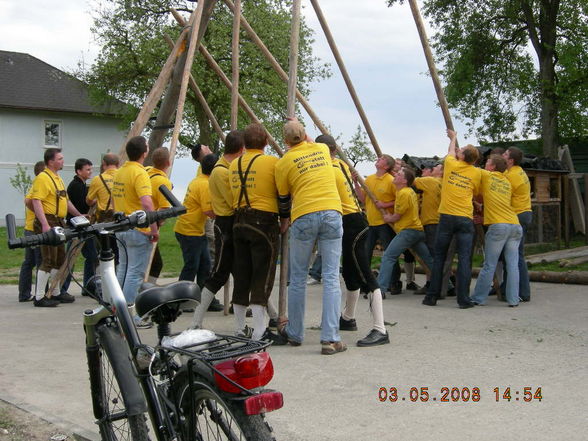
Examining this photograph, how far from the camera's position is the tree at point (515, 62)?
71.1 ft

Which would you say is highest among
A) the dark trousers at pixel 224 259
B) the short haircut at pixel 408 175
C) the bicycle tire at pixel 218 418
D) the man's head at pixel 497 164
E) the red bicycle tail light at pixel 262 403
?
the man's head at pixel 497 164

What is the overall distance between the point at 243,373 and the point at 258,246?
399cm

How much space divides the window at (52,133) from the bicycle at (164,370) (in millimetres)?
41877

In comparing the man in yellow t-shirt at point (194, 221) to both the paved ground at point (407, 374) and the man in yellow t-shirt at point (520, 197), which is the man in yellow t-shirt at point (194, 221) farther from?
the man in yellow t-shirt at point (520, 197)

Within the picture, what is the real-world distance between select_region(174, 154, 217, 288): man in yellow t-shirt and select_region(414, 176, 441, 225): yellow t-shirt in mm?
3271

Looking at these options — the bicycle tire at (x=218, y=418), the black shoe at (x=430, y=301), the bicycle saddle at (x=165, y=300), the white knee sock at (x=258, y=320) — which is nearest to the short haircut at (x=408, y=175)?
the black shoe at (x=430, y=301)

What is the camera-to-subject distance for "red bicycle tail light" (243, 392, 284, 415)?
113 inches

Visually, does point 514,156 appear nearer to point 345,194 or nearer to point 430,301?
point 430,301

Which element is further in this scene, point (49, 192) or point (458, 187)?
point (49, 192)

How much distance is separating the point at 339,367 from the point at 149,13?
30971 mm

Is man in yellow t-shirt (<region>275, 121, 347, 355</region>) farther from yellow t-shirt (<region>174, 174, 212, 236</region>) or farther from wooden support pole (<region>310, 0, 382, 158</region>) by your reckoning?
wooden support pole (<region>310, 0, 382, 158</region>)

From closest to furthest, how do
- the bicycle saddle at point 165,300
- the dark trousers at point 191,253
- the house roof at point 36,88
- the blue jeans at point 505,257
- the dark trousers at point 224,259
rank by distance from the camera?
the bicycle saddle at point 165,300 → the dark trousers at point 224,259 → the dark trousers at point 191,253 → the blue jeans at point 505,257 → the house roof at point 36,88

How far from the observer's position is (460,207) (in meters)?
9.45

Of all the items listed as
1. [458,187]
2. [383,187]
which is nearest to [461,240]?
[458,187]
